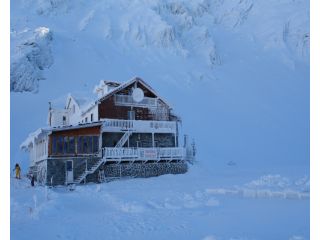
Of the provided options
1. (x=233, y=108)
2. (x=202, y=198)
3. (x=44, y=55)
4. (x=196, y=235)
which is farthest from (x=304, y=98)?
(x=196, y=235)

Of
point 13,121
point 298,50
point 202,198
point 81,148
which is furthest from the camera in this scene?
point 298,50

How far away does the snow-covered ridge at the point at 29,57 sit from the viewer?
52.9 meters

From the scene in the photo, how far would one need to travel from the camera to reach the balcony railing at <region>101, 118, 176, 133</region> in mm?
29703

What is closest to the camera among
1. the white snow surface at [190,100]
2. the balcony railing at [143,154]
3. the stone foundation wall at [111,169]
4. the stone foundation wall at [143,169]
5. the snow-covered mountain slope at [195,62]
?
the white snow surface at [190,100]

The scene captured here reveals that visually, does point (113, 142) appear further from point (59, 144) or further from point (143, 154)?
point (59, 144)

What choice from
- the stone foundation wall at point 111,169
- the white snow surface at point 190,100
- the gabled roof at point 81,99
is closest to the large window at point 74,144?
the stone foundation wall at point 111,169

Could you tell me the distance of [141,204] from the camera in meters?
16.9

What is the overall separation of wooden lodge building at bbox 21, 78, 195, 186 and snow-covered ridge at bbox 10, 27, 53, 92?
20.6 metres

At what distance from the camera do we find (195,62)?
236 ft

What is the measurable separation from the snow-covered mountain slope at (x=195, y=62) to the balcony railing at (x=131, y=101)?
549 inches

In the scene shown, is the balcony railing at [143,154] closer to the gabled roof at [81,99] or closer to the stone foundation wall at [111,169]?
the stone foundation wall at [111,169]

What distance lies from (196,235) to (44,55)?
52.0 m

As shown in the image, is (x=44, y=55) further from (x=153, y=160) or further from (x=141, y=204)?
(x=141, y=204)

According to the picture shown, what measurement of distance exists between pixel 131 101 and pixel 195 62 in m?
41.6
